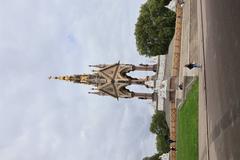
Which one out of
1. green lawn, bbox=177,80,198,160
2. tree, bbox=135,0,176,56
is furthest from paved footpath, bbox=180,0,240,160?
tree, bbox=135,0,176,56

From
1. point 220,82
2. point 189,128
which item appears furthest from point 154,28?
point 220,82

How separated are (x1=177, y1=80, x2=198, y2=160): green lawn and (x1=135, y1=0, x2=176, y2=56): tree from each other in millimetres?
24782

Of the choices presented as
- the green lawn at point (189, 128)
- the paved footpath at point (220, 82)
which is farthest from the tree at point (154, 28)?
the paved footpath at point (220, 82)

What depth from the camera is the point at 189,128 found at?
31.1 meters

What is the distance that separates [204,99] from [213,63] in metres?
3.40

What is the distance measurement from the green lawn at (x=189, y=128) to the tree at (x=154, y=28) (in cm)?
2478

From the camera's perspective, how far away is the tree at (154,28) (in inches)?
2325

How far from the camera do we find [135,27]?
2514 inches

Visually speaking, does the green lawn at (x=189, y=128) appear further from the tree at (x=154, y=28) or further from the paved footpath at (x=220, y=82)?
the tree at (x=154, y=28)

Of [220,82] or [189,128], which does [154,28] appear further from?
[220,82]

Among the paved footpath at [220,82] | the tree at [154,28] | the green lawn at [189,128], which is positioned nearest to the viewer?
the paved footpath at [220,82]

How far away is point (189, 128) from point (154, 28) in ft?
102

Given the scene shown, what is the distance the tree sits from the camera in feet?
194

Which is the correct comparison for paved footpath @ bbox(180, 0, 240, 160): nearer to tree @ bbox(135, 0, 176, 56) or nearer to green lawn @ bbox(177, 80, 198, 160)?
green lawn @ bbox(177, 80, 198, 160)
